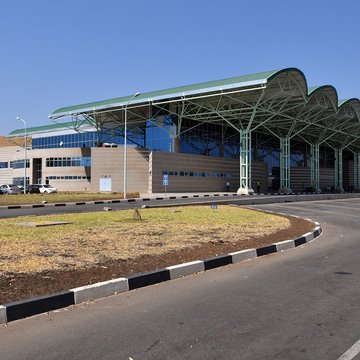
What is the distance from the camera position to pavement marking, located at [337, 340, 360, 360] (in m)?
4.29

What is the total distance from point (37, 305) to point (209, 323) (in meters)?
2.21

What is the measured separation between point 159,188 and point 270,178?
28915mm

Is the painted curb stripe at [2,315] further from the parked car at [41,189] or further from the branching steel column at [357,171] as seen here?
the branching steel column at [357,171]

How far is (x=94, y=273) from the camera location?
24.7 ft

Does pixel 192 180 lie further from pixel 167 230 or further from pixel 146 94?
pixel 167 230

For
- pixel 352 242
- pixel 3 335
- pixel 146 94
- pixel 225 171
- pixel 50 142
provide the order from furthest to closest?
1. pixel 50 142
2. pixel 225 171
3. pixel 146 94
4. pixel 352 242
5. pixel 3 335

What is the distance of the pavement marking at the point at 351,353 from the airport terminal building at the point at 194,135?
41537 mm

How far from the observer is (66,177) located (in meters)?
65.1

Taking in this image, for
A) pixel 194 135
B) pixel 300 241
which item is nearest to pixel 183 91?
pixel 194 135

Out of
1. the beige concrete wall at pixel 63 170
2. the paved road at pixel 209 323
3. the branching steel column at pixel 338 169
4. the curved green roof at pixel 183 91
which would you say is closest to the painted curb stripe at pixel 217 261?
the paved road at pixel 209 323

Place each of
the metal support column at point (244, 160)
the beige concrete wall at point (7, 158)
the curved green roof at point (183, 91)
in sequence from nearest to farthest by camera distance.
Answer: the curved green roof at point (183, 91)
the metal support column at point (244, 160)
the beige concrete wall at point (7, 158)

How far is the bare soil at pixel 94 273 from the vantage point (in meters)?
6.28

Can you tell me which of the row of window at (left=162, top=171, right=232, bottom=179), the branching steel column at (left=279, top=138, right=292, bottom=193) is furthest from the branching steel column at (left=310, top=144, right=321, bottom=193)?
the row of window at (left=162, top=171, right=232, bottom=179)

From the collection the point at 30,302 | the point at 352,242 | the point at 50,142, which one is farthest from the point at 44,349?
the point at 50,142
